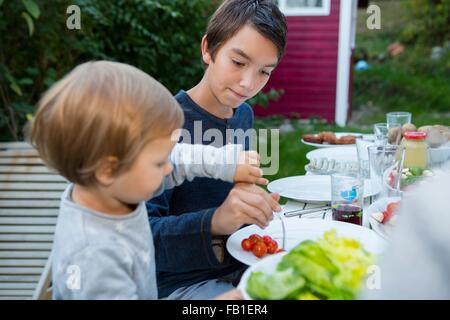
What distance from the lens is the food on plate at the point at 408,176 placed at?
5.67 ft

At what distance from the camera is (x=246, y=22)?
5.70 feet

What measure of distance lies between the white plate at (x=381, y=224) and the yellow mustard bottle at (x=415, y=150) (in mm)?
386

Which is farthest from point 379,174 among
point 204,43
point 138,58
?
point 138,58

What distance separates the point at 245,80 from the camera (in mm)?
1732

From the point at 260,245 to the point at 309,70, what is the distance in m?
6.68

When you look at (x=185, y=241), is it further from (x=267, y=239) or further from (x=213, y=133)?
(x=213, y=133)

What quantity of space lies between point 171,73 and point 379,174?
404 centimetres

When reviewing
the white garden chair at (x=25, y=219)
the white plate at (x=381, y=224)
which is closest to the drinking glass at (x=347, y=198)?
the white plate at (x=381, y=224)

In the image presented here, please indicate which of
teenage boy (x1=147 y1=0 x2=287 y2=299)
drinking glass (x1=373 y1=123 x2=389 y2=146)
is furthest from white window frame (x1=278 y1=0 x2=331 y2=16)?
teenage boy (x1=147 y1=0 x2=287 y2=299)

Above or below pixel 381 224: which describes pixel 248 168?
above

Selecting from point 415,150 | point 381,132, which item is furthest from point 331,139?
point 415,150

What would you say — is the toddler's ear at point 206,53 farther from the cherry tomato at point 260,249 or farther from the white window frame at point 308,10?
the white window frame at point 308,10

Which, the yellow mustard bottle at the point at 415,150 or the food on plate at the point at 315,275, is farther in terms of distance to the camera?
the yellow mustard bottle at the point at 415,150

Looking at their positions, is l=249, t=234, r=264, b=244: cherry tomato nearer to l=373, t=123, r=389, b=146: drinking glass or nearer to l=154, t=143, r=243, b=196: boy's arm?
l=154, t=143, r=243, b=196: boy's arm
